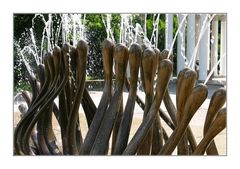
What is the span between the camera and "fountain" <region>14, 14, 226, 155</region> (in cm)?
178

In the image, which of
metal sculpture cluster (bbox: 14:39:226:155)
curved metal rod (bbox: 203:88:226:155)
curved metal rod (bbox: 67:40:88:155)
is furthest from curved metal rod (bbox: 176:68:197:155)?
curved metal rod (bbox: 67:40:88:155)

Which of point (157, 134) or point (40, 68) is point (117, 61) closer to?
point (157, 134)

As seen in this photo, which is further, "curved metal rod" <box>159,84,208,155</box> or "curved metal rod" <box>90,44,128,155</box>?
"curved metal rod" <box>90,44,128,155</box>

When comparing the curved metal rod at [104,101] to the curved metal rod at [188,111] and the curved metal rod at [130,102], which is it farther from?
the curved metal rod at [188,111]

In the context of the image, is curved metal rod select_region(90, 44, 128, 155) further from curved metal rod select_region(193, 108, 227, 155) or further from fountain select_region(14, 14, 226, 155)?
curved metal rod select_region(193, 108, 227, 155)

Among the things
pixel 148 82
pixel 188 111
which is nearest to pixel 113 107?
pixel 148 82

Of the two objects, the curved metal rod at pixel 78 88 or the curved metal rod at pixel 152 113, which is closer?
the curved metal rod at pixel 152 113

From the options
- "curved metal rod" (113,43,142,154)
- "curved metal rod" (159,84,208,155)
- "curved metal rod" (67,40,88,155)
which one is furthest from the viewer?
"curved metal rod" (67,40,88,155)

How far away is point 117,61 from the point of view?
1900mm

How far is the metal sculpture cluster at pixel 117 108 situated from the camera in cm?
178

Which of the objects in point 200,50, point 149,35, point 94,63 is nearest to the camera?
point 94,63

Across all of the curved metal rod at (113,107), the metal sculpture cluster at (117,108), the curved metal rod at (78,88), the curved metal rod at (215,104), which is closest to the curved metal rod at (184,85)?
the metal sculpture cluster at (117,108)
